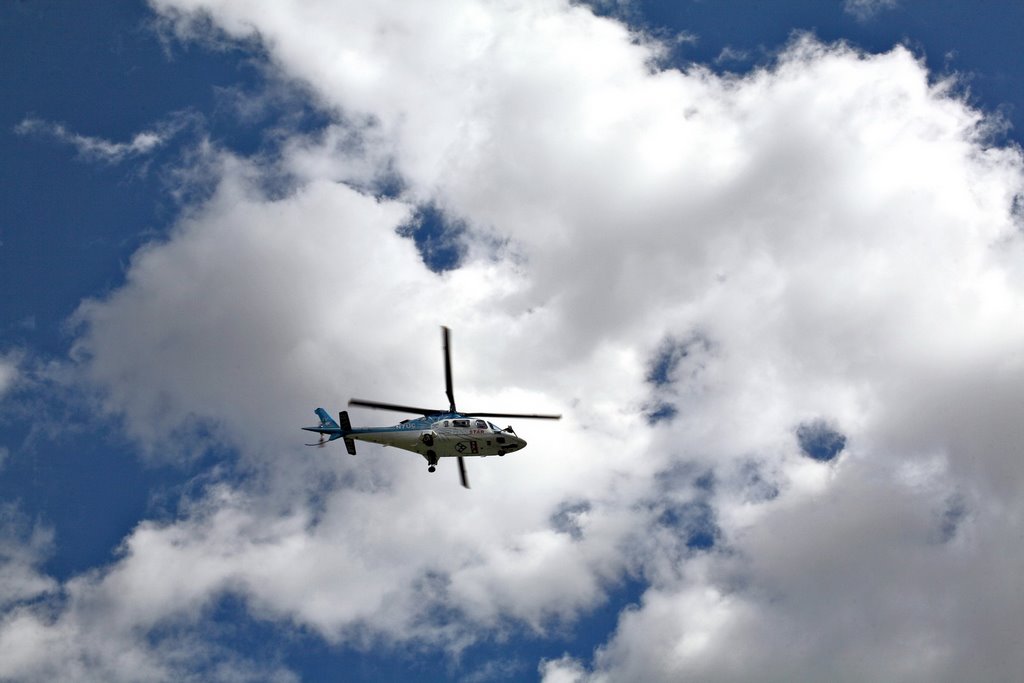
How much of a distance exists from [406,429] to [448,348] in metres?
14.2

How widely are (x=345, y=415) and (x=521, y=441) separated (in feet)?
67.9

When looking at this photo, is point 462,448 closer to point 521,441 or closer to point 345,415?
point 521,441

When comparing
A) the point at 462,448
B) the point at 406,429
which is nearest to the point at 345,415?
the point at 406,429

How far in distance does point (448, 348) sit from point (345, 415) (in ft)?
61.5

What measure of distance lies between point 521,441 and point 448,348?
47.0ft

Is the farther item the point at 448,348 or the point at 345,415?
the point at 345,415

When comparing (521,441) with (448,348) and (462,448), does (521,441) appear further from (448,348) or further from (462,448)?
(448,348)

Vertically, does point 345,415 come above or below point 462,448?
above

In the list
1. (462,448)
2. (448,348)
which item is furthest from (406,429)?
(448,348)

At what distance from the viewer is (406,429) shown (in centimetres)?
10312

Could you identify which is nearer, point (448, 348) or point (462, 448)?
point (448, 348)

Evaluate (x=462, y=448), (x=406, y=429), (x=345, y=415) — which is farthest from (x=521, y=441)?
(x=345, y=415)

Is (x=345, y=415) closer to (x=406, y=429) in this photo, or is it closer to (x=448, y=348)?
(x=406, y=429)

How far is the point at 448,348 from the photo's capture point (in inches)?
3686
